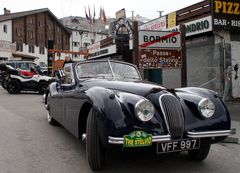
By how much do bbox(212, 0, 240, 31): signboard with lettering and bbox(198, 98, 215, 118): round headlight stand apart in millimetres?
8886

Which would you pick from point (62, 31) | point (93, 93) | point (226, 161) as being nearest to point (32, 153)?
point (93, 93)

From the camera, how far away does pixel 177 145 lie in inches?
184

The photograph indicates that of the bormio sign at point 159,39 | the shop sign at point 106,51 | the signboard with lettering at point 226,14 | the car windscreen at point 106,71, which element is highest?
the signboard with lettering at point 226,14

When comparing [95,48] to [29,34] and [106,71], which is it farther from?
[29,34]

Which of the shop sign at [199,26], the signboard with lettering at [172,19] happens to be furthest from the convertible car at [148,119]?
the signboard with lettering at [172,19]

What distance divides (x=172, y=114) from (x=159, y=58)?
6.80 metres

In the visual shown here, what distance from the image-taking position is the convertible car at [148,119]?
14.8 ft

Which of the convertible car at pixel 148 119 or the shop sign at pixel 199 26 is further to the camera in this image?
the shop sign at pixel 199 26

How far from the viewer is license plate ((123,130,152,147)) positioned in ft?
14.5

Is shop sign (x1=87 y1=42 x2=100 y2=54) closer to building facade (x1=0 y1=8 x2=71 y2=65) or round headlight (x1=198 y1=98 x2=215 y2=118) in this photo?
round headlight (x1=198 y1=98 x2=215 y2=118)

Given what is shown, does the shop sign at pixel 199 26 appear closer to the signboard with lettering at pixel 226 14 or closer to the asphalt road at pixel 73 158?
the signboard with lettering at pixel 226 14

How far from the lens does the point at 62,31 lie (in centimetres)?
7281

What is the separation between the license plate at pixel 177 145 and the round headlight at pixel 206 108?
41 cm

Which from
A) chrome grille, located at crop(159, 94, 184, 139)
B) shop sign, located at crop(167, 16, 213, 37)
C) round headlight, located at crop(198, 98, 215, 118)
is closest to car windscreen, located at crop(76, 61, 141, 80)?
chrome grille, located at crop(159, 94, 184, 139)
